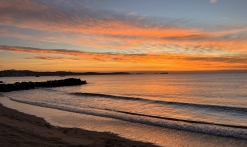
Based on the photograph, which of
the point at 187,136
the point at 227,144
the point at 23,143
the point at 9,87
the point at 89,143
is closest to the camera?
the point at 23,143

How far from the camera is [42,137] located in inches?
376

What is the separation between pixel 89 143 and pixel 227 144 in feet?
21.8

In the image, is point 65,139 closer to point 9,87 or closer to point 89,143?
point 89,143

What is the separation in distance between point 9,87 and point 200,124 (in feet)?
156

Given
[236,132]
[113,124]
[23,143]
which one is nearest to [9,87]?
[113,124]

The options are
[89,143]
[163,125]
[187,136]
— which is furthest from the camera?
[163,125]

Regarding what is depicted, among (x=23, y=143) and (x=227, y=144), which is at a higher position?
(x=23, y=143)

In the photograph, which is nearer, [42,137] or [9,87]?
[42,137]

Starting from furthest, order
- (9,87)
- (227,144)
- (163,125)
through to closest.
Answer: (9,87)
(163,125)
(227,144)

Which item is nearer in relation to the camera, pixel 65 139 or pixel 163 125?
pixel 65 139

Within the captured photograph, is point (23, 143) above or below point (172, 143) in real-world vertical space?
above

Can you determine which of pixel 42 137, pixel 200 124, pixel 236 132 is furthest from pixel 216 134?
pixel 42 137

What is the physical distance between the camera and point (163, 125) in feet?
45.6

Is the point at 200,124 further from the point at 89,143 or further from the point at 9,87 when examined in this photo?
the point at 9,87
